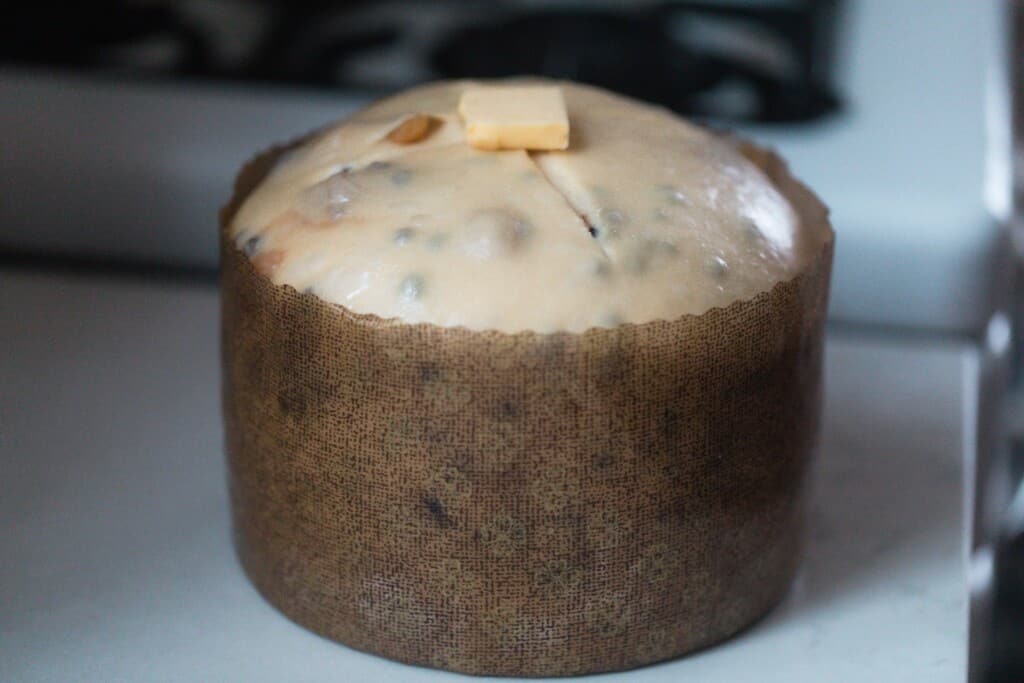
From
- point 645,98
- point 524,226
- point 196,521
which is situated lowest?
point 196,521

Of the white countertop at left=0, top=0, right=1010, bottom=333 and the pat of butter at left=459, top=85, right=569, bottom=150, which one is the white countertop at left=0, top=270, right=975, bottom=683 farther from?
the pat of butter at left=459, top=85, right=569, bottom=150

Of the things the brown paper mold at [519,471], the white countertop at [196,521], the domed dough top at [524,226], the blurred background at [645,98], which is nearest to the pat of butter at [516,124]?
the domed dough top at [524,226]

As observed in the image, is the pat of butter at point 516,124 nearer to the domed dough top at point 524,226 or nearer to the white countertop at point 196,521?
the domed dough top at point 524,226

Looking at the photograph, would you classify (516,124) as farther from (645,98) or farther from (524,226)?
(645,98)

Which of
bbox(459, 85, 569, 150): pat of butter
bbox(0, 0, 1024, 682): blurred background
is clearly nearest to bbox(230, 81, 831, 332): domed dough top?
bbox(459, 85, 569, 150): pat of butter

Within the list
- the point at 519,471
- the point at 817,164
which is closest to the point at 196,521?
the point at 519,471

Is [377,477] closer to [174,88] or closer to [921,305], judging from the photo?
[921,305]
